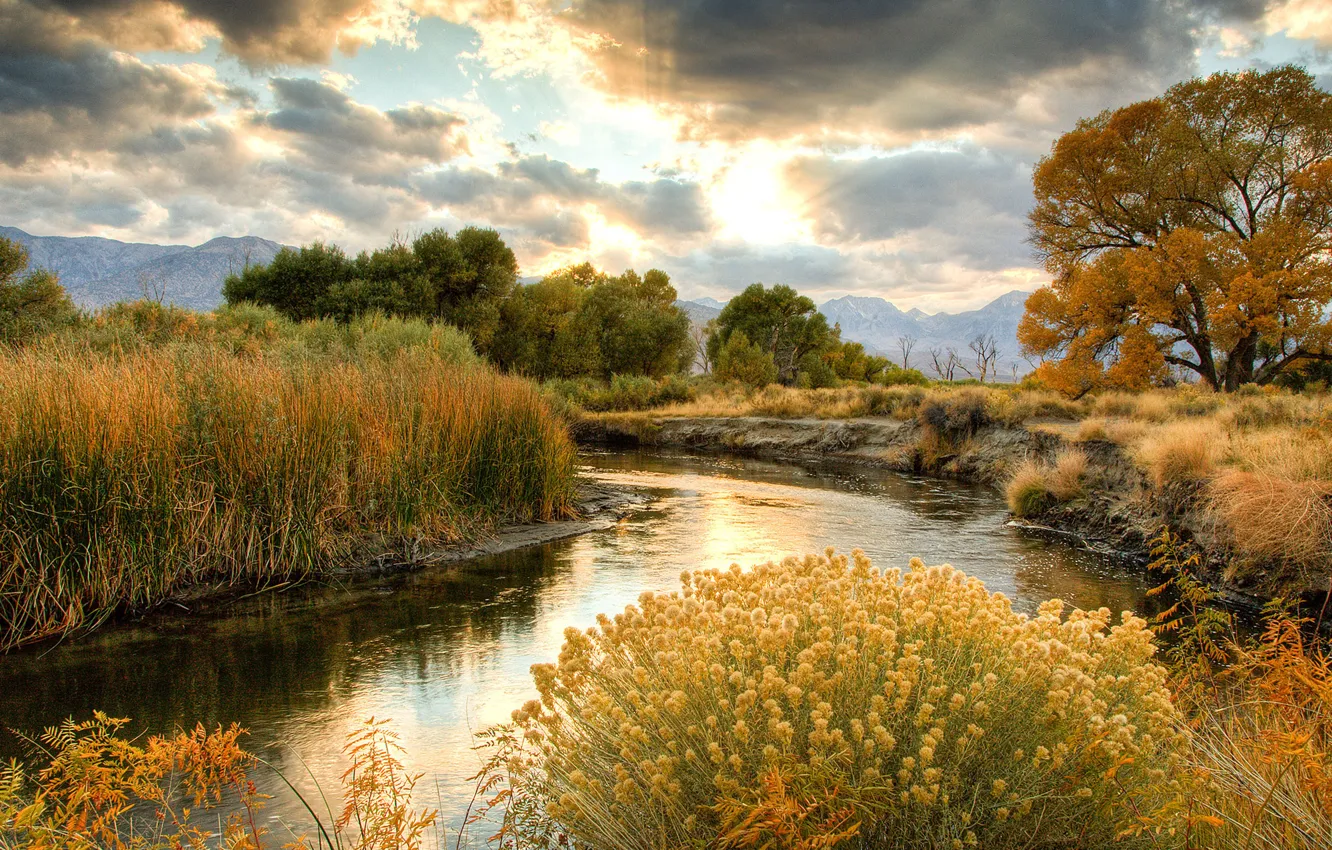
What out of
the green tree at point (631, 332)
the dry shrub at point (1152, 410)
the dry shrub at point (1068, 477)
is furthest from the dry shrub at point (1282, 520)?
the green tree at point (631, 332)

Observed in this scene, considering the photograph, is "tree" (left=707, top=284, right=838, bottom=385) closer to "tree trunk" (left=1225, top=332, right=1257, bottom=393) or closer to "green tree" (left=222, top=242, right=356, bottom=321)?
"green tree" (left=222, top=242, right=356, bottom=321)

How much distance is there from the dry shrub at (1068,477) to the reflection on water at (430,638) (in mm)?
1151

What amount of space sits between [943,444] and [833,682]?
63.0 feet

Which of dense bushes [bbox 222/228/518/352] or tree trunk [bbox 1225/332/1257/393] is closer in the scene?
tree trunk [bbox 1225/332/1257/393]

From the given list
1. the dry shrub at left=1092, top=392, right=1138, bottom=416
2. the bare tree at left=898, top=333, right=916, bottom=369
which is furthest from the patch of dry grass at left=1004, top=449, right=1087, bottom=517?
the bare tree at left=898, top=333, right=916, bottom=369

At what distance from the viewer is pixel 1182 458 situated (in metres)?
9.67

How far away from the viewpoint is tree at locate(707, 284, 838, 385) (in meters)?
56.5

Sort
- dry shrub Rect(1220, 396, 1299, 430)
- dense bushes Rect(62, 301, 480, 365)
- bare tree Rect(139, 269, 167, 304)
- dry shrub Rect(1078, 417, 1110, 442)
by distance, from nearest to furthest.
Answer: bare tree Rect(139, 269, 167, 304) < dense bushes Rect(62, 301, 480, 365) < dry shrub Rect(1220, 396, 1299, 430) < dry shrub Rect(1078, 417, 1110, 442)

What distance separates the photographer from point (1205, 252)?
2239 centimetres

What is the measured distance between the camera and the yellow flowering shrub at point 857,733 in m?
2.13

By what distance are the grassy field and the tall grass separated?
16mm

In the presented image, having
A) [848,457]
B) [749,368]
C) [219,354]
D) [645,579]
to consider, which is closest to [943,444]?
[848,457]

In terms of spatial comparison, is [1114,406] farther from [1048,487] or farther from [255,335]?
[255,335]

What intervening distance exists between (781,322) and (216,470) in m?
52.1
